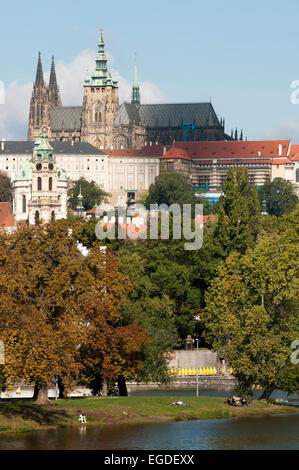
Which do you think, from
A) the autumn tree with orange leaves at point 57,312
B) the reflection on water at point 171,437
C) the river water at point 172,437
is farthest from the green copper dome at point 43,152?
the reflection on water at point 171,437

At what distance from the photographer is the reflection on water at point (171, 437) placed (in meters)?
66.4

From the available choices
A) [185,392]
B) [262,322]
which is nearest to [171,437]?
[262,322]

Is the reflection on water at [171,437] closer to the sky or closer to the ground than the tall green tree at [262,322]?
closer to the ground

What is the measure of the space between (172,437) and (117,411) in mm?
7031

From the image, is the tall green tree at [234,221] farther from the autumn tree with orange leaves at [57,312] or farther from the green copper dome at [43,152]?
the green copper dome at [43,152]

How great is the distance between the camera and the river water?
66375mm

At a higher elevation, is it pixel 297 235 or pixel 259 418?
pixel 297 235

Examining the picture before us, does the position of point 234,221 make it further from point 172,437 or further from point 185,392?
point 172,437

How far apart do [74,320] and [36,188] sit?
120 meters

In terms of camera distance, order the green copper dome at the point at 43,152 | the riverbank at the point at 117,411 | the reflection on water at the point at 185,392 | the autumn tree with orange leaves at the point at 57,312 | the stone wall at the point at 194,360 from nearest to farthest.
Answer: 1. the autumn tree with orange leaves at the point at 57,312
2. the riverbank at the point at 117,411
3. the reflection on water at the point at 185,392
4. the stone wall at the point at 194,360
5. the green copper dome at the point at 43,152

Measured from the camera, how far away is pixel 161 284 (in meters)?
117

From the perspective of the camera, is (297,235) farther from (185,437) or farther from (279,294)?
(185,437)

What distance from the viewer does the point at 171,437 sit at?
228 feet
